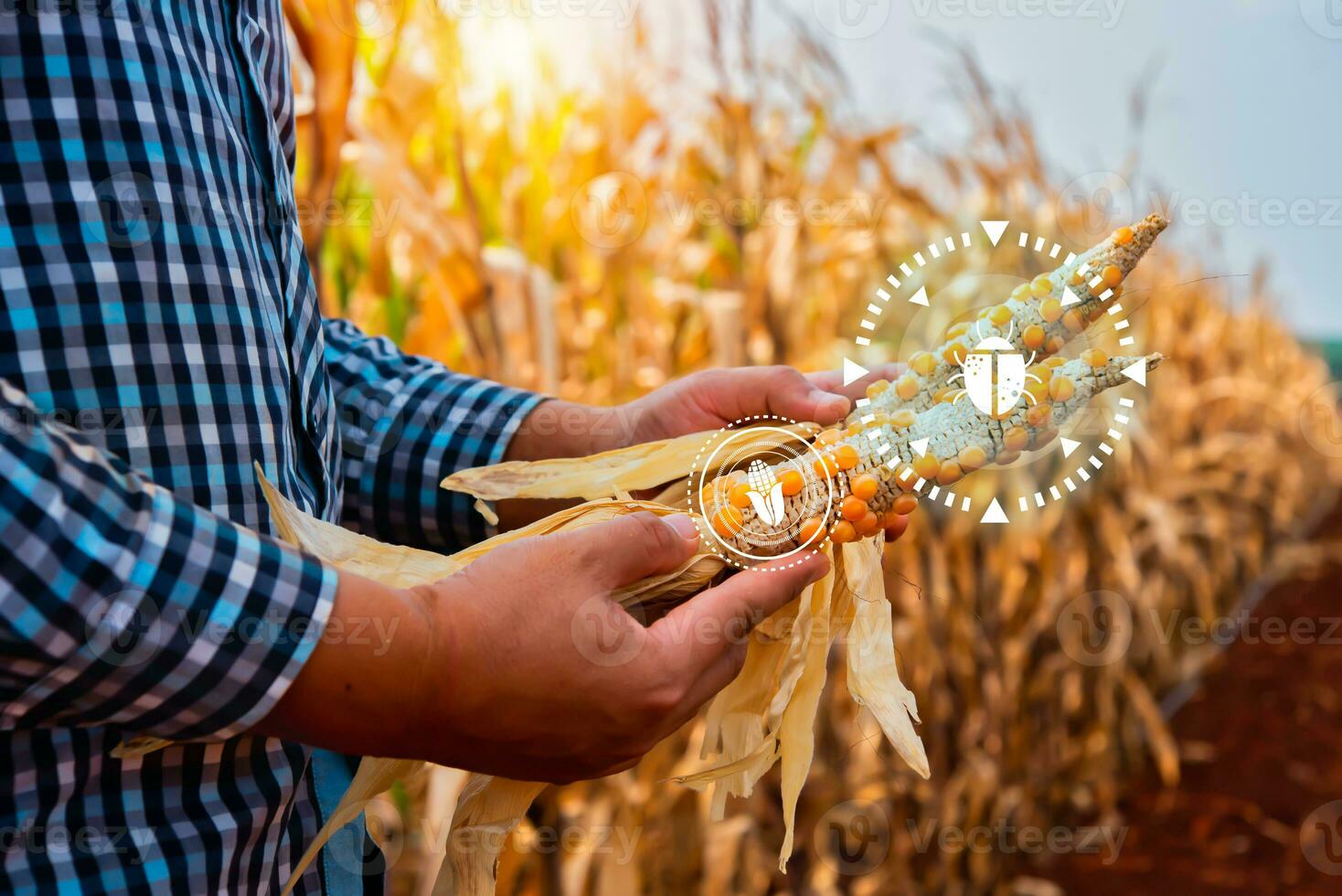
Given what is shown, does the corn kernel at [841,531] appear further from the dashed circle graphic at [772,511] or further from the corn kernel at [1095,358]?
the corn kernel at [1095,358]

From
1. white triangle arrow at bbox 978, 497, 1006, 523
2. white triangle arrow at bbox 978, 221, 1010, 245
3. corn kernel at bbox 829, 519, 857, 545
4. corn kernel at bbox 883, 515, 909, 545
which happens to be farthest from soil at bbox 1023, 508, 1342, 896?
corn kernel at bbox 829, 519, 857, 545

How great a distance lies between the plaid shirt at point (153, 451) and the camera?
0.41m

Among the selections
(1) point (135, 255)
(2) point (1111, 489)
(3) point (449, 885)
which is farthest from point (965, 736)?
(1) point (135, 255)

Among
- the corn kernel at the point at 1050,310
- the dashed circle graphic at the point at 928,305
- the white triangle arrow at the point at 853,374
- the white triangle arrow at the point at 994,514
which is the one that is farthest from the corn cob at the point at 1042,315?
the white triangle arrow at the point at 994,514

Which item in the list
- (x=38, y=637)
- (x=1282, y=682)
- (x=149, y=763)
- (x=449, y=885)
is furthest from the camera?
(x=1282, y=682)

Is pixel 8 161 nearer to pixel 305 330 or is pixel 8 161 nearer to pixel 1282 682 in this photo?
pixel 305 330

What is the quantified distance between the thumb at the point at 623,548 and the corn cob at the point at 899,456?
0.29 ft

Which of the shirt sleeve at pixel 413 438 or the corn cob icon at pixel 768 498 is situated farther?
the shirt sleeve at pixel 413 438

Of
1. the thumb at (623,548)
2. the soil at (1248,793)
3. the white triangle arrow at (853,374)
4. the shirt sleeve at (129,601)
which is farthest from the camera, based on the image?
the soil at (1248,793)

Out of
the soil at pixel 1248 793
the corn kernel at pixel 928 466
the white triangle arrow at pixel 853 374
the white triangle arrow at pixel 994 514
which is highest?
the white triangle arrow at pixel 853 374

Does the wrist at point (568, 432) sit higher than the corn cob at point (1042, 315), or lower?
lower

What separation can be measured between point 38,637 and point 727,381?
0.50m

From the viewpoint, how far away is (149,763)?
1.67 ft

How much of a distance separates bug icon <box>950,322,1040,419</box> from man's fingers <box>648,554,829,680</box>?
0.46 ft
